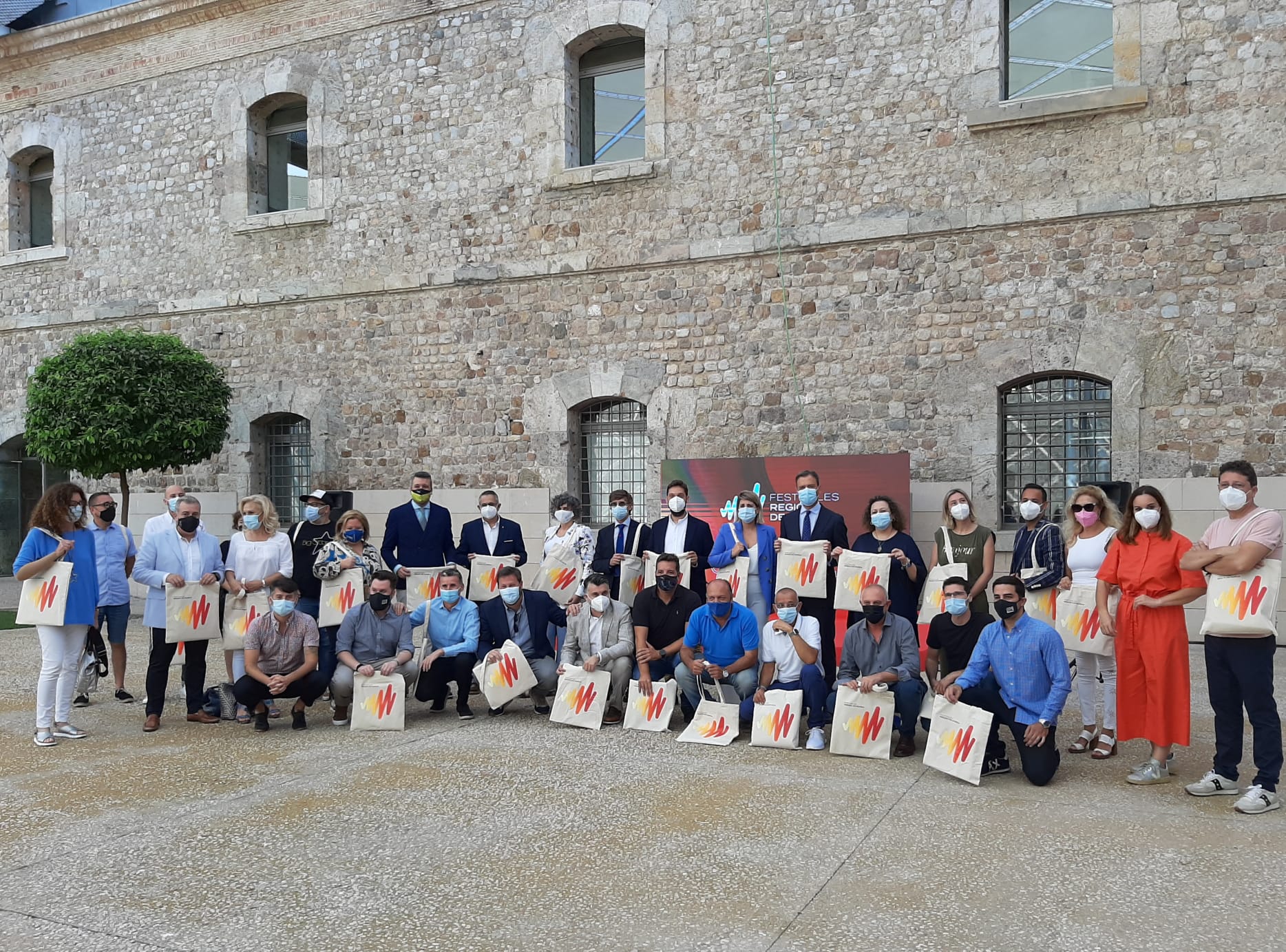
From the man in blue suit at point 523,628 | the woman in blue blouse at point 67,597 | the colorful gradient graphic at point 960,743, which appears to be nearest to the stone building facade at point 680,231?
the man in blue suit at point 523,628

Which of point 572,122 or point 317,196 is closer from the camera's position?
point 572,122

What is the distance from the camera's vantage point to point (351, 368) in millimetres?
14273

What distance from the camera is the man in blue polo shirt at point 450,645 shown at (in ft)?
26.8

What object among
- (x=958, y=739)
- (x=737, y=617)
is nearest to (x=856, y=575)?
(x=737, y=617)

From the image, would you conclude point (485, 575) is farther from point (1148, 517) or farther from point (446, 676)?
point (1148, 517)

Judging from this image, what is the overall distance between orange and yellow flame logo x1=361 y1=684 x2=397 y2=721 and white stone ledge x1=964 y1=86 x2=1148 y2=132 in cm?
787

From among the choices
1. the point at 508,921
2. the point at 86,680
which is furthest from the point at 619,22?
the point at 508,921

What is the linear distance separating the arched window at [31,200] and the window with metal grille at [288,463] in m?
5.09

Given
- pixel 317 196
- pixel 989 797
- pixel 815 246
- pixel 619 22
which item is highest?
pixel 619 22

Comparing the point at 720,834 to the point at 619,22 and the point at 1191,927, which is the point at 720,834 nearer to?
the point at 1191,927

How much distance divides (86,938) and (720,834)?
2.60m

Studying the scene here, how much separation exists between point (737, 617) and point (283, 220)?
956 cm

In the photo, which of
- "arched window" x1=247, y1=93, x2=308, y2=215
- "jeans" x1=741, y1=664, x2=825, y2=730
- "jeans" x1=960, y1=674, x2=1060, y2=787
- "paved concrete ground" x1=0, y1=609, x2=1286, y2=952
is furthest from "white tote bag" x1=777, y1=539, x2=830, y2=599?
"arched window" x1=247, y1=93, x2=308, y2=215

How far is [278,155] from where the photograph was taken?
15266 mm
